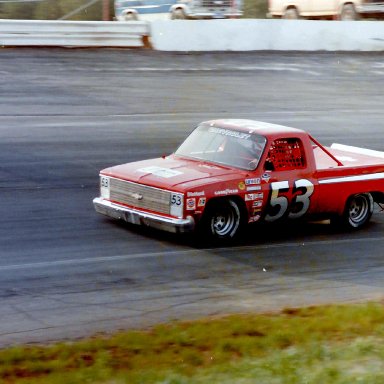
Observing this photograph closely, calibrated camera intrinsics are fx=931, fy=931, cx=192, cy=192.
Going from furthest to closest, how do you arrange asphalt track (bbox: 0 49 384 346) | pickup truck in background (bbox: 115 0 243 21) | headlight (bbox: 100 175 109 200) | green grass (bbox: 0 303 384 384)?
pickup truck in background (bbox: 115 0 243 21) < headlight (bbox: 100 175 109 200) < asphalt track (bbox: 0 49 384 346) < green grass (bbox: 0 303 384 384)

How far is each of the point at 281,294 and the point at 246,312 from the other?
33.4 inches

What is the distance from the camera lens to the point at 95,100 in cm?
1988

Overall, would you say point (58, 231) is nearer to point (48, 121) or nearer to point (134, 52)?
point (48, 121)

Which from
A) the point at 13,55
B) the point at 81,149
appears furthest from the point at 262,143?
the point at 13,55

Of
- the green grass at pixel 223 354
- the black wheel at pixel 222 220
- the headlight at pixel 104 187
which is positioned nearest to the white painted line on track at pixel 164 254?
the black wheel at pixel 222 220

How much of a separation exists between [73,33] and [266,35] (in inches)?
239

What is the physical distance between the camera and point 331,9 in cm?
3084

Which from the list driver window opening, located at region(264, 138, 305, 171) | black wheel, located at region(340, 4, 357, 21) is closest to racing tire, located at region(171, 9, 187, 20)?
black wheel, located at region(340, 4, 357, 21)

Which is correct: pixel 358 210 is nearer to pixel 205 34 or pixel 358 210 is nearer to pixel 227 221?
pixel 227 221

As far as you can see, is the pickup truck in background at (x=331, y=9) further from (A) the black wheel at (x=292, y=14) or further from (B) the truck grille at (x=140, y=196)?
(B) the truck grille at (x=140, y=196)

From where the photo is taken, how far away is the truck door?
11.2 metres

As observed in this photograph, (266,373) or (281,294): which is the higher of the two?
(266,373)

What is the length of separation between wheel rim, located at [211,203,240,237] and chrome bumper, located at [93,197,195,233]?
0.51 m

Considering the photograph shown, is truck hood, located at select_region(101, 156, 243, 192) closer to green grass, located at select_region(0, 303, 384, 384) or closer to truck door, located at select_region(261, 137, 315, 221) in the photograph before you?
truck door, located at select_region(261, 137, 315, 221)
